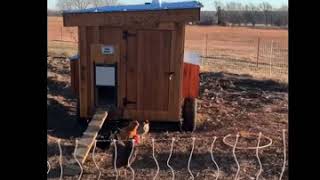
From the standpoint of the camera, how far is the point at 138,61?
1003 centimetres

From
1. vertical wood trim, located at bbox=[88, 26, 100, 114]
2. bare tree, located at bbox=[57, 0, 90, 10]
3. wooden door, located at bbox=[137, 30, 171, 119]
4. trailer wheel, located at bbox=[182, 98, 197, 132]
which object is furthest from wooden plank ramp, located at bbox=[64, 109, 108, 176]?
bare tree, located at bbox=[57, 0, 90, 10]

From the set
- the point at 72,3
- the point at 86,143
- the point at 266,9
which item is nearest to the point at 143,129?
the point at 86,143

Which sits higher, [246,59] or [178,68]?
[178,68]

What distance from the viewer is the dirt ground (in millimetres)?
7086

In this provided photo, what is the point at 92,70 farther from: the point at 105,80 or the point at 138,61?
the point at 138,61

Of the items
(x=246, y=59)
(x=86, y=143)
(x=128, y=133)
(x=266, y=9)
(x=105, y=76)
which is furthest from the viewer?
(x=266, y=9)

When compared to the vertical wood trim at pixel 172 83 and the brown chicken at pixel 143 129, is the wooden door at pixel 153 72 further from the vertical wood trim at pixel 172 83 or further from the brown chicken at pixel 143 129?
the brown chicken at pixel 143 129

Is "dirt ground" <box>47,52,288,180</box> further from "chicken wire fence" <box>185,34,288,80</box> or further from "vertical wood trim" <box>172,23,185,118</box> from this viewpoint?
"chicken wire fence" <box>185,34,288,80</box>

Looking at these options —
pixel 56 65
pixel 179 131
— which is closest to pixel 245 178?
pixel 179 131

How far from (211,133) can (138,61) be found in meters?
1.85

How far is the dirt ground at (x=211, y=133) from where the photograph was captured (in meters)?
7.09
